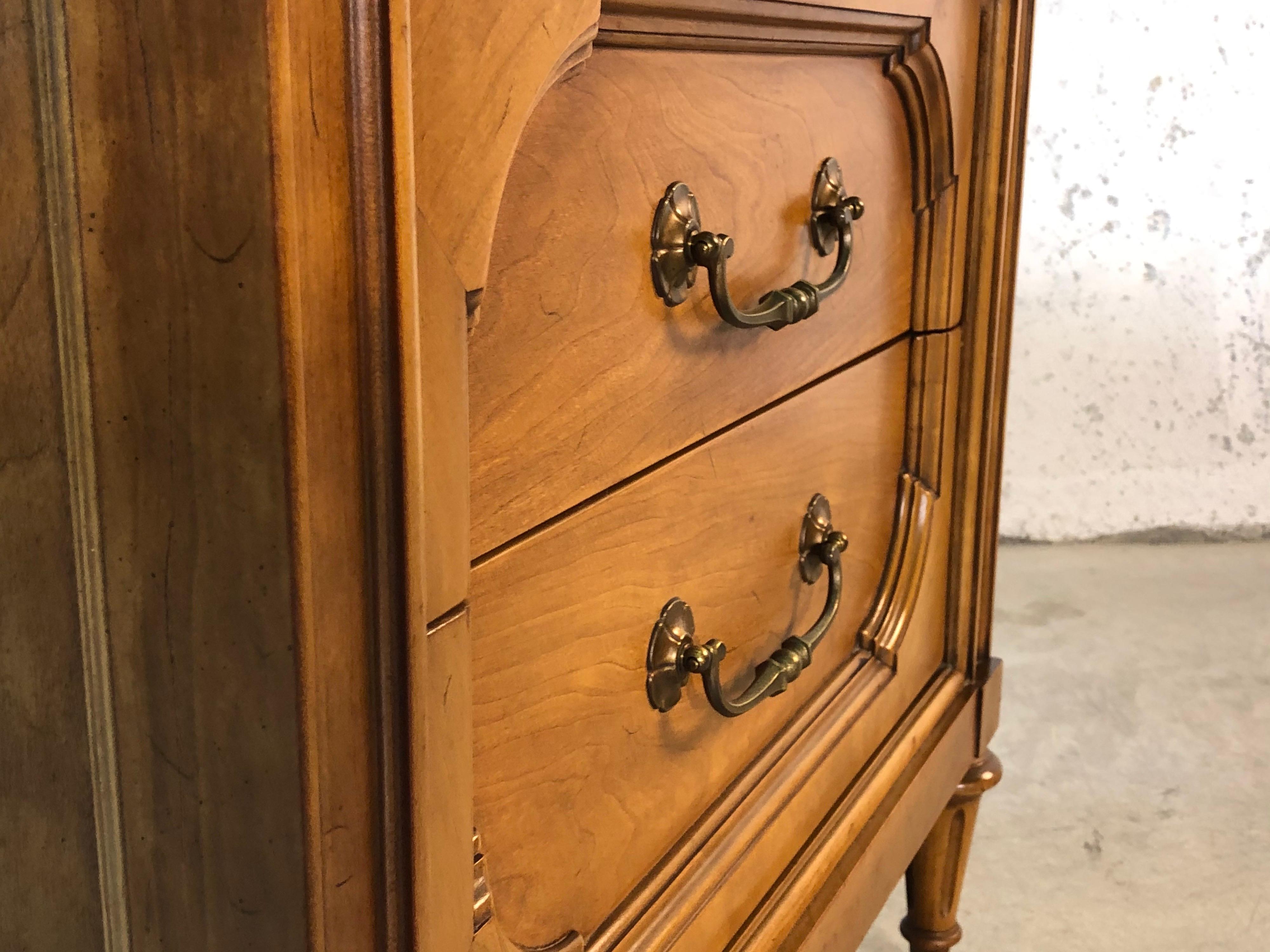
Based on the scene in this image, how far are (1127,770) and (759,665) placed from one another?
43.6 inches

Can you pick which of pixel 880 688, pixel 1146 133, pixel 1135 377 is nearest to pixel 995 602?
pixel 1135 377

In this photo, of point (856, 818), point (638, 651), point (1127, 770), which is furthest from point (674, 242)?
point (1127, 770)

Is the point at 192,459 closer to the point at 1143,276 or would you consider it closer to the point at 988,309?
the point at 988,309

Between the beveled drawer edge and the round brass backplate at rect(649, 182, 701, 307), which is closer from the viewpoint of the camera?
the round brass backplate at rect(649, 182, 701, 307)

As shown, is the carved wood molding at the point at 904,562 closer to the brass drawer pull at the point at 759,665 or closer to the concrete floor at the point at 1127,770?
the brass drawer pull at the point at 759,665

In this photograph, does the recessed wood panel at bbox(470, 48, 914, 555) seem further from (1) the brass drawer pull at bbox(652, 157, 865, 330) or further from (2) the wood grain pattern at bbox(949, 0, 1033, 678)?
(2) the wood grain pattern at bbox(949, 0, 1033, 678)

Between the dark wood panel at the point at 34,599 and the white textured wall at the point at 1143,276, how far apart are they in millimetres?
2244

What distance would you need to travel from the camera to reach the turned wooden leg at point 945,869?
0.97m

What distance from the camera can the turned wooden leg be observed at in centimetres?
97

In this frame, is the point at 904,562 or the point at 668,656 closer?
the point at 668,656

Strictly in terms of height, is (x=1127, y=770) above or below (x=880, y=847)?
below

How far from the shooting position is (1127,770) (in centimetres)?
155

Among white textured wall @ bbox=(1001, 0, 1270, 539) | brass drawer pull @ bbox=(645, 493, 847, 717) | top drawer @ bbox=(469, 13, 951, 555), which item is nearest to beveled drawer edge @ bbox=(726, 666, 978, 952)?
brass drawer pull @ bbox=(645, 493, 847, 717)

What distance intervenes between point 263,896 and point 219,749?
4 cm
